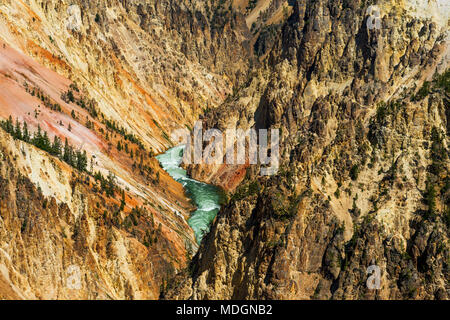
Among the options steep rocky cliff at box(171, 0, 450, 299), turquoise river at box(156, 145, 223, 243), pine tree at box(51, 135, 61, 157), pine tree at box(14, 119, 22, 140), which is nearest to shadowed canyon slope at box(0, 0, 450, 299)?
steep rocky cliff at box(171, 0, 450, 299)

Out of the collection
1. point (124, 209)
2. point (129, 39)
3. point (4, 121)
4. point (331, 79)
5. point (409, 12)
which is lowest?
point (124, 209)

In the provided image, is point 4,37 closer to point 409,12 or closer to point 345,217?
point 409,12

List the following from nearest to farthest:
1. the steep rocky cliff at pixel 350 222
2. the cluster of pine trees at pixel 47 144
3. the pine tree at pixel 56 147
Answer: the steep rocky cliff at pixel 350 222 < the cluster of pine trees at pixel 47 144 < the pine tree at pixel 56 147

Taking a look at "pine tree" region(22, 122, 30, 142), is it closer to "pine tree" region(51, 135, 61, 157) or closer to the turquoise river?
"pine tree" region(51, 135, 61, 157)

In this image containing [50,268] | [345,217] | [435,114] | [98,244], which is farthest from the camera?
[98,244]

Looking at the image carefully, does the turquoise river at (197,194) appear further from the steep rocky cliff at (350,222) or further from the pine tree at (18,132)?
the steep rocky cliff at (350,222)

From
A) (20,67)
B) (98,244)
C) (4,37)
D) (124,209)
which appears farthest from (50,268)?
(4,37)

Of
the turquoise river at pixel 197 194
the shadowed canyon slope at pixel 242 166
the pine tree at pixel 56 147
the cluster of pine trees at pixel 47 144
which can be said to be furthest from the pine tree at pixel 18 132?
the turquoise river at pixel 197 194

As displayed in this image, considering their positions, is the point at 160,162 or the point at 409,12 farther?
the point at 160,162

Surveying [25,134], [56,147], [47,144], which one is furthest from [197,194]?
[25,134]

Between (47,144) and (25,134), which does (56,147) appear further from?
(25,134)
